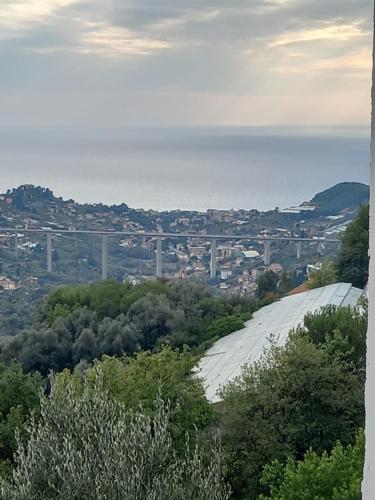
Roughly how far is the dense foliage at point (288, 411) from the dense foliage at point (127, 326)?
22.5 feet

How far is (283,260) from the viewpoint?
30250 mm

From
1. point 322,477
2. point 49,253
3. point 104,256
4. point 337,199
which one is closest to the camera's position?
point 322,477

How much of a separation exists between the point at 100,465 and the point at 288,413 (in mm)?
3109

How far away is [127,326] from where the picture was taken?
15930 mm

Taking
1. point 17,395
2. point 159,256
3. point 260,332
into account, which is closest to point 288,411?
point 17,395

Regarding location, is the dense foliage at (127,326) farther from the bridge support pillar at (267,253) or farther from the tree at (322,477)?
the bridge support pillar at (267,253)

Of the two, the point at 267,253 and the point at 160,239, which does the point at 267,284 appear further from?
the point at 160,239

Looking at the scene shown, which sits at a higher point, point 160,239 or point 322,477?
point 160,239

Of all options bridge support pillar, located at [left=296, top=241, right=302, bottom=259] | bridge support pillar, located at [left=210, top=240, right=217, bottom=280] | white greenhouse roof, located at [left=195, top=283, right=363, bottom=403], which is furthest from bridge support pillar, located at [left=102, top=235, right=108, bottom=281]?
white greenhouse roof, located at [left=195, top=283, right=363, bottom=403]

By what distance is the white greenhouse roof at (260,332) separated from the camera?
1189 cm

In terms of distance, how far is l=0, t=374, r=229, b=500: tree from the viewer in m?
4.93

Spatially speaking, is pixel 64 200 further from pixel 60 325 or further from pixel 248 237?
pixel 60 325

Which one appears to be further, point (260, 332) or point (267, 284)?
point (267, 284)

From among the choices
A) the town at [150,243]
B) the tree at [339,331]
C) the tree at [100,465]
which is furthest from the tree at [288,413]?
the town at [150,243]
